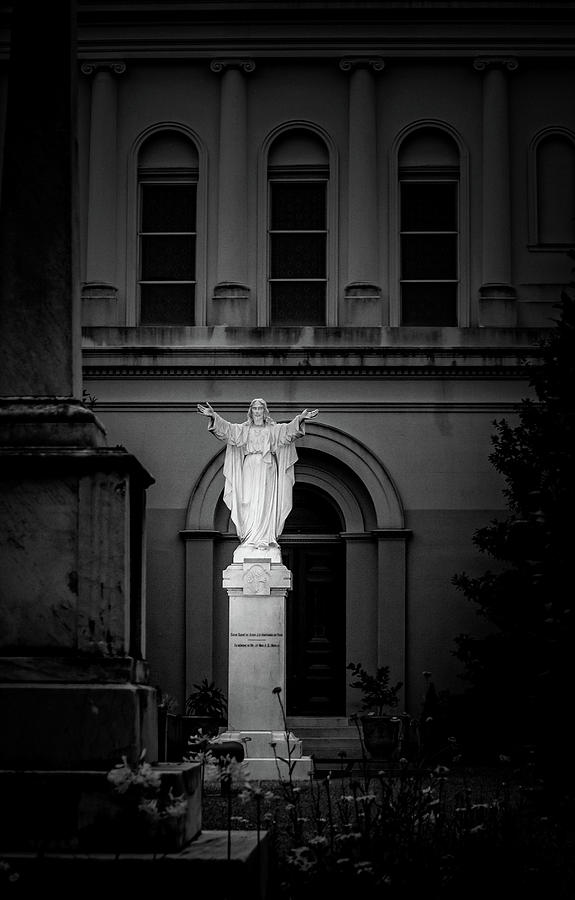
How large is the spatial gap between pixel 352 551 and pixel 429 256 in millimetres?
5200

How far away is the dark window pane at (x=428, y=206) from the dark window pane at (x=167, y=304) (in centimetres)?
382

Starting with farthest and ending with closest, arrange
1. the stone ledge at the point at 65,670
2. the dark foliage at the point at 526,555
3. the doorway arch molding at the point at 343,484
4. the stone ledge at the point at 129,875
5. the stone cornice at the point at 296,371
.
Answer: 1. the stone cornice at the point at 296,371
2. the doorway arch molding at the point at 343,484
3. the dark foliage at the point at 526,555
4. the stone ledge at the point at 65,670
5. the stone ledge at the point at 129,875

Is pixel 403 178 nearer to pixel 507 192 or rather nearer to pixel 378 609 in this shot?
pixel 507 192

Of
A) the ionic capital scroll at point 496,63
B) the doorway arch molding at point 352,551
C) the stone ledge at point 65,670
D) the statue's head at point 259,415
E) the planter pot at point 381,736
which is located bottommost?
the planter pot at point 381,736

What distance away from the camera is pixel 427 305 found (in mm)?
23344

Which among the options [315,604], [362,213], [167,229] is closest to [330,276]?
[362,213]

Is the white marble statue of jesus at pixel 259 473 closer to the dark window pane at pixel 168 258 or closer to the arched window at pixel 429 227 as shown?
the arched window at pixel 429 227

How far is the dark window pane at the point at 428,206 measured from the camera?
23609mm

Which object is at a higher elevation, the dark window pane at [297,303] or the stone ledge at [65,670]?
the dark window pane at [297,303]

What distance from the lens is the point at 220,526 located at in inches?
878

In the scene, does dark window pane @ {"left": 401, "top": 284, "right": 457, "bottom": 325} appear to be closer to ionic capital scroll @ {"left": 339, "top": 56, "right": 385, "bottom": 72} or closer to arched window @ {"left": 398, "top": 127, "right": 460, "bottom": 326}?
arched window @ {"left": 398, "top": 127, "right": 460, "bottom": 326}

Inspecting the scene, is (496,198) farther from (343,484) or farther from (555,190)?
(343,484)

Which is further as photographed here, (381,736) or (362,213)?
(362,213)

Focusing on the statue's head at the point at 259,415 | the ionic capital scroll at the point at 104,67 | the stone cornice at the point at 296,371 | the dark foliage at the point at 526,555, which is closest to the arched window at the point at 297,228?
the stone cornice at the point at 296,371
